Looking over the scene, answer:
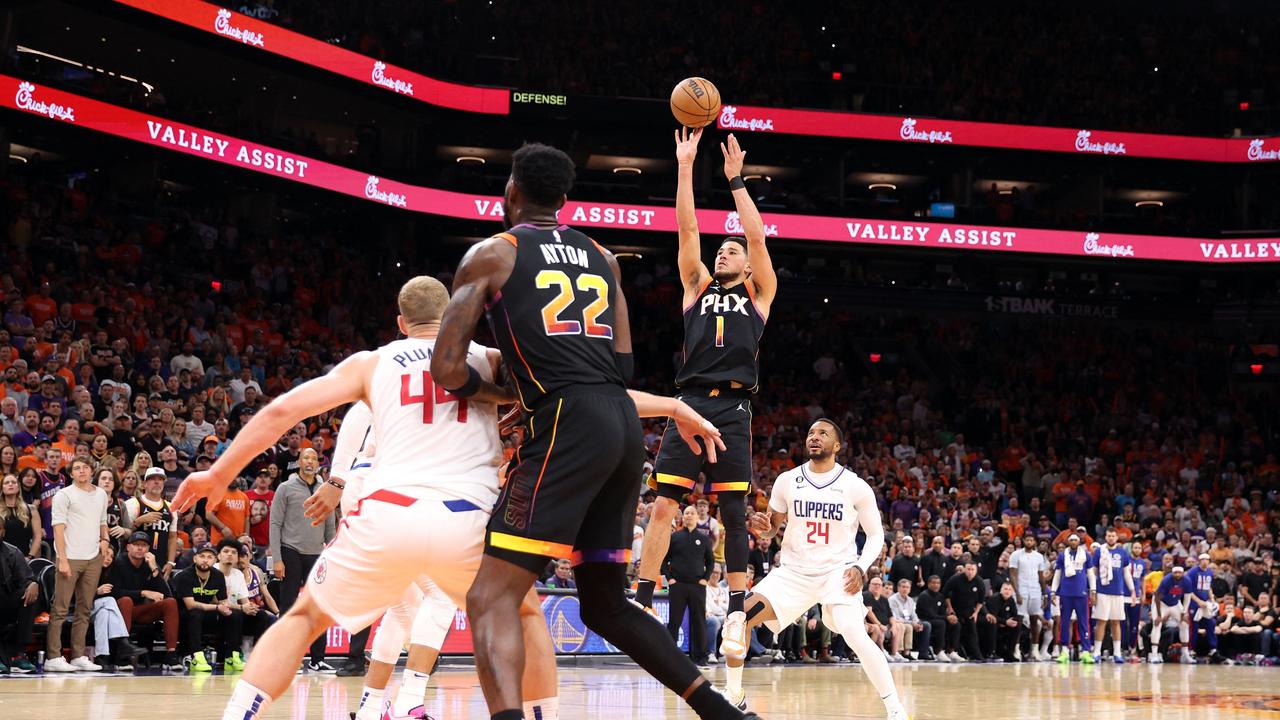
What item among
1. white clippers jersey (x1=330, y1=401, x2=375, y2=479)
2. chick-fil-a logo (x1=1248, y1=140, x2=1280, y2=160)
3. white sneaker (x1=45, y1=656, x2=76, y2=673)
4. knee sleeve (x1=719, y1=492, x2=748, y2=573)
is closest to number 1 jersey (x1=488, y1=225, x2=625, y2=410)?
white clippers jersey (x1=330, y1=401, x2=375, y2=479)

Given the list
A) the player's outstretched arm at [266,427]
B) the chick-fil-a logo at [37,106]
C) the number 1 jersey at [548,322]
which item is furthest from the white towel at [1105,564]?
the chick-fil-a logo at [37,106]

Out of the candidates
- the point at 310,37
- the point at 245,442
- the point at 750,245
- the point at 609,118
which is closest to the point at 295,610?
the point at 245,442

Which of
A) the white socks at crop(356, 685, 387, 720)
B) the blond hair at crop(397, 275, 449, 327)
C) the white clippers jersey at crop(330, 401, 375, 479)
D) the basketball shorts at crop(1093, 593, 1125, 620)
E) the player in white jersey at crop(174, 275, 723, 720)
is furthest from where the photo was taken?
the basketball shorts at crop(1093, 593, 1125, 620)

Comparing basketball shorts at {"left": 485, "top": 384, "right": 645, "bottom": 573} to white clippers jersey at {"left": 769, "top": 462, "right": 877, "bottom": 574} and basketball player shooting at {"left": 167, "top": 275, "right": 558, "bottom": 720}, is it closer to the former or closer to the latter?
basketball player shooting at {"left": 167, "top": 275, "right": 558, "bottom": 720}

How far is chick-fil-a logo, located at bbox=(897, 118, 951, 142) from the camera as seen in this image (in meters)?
35.9

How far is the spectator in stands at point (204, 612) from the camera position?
566 inches

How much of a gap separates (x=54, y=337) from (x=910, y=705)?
14.8 meters

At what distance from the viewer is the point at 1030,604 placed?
22.8m

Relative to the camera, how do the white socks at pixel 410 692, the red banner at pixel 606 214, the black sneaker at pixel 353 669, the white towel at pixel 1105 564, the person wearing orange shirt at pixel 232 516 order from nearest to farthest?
1. the white socks at pixel 410 692
2. the black sneaker at pixel 353 669
3. the person wearing orange shirt at pixel 232 516
4. the white towel at pixel 1105 564
5. the red banner at pixel 606 214

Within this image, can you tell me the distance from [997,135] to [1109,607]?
55.4 feet

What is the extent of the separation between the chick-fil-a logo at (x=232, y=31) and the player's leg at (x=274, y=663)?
25.8 meters

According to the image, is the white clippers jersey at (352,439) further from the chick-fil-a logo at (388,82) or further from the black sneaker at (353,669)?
the chick-fil-a logo at (388,82)

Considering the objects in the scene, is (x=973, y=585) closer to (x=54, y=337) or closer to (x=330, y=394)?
(x=54, y=337)

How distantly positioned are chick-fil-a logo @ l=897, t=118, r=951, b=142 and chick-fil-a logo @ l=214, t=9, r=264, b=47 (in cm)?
1666
